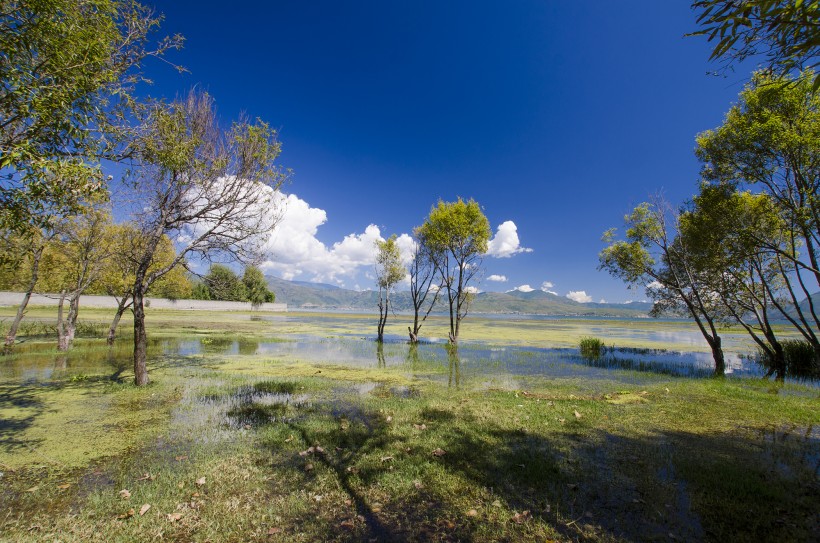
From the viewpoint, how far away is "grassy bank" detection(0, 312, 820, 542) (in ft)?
16.4

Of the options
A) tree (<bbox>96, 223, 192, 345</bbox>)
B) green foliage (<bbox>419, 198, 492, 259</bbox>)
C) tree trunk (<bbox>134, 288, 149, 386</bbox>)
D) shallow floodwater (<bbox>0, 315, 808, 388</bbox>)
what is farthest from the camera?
green foliage (<bbox>419, 198, 492, 259</bbox>)

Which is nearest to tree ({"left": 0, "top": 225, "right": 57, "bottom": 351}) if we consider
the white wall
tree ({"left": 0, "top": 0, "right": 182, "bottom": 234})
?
tree ({"left": 0, "top": 0, "right": 182, "bottom": 234})

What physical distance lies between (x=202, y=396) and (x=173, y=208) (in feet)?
24.3

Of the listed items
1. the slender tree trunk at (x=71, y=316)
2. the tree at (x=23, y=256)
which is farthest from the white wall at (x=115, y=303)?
the slender tree trunk at (x=71, y=316)

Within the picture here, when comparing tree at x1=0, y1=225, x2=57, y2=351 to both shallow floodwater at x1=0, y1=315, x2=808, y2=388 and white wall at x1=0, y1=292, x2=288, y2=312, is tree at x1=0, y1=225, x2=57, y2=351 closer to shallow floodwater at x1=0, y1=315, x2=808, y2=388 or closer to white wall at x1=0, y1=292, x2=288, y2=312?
shallow floodwater at x1=0, y1=315, x2=808, y2=388

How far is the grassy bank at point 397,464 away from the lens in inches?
197

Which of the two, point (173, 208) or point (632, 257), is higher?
point (632, 257)

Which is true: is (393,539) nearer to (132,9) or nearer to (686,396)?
(132,9)

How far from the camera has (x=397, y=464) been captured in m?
7.00

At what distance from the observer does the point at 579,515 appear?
5.27m

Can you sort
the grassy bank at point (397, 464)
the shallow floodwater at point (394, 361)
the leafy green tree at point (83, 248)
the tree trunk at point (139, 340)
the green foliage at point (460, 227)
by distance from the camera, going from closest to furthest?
the grassy bank at point (397, 464)
the tree trunk at point (139, 340)
the shallow floodwater at point (394, 361)
the leafy green tree at point (83, 248)
the green foliage at point (460, 227)

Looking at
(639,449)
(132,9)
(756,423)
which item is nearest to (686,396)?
(756,423)

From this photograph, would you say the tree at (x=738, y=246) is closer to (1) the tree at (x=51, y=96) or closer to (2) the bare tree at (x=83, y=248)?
(1) the tree at (x=51, y=96)

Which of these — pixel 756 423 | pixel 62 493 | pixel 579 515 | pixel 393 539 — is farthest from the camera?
pixel 756 423
